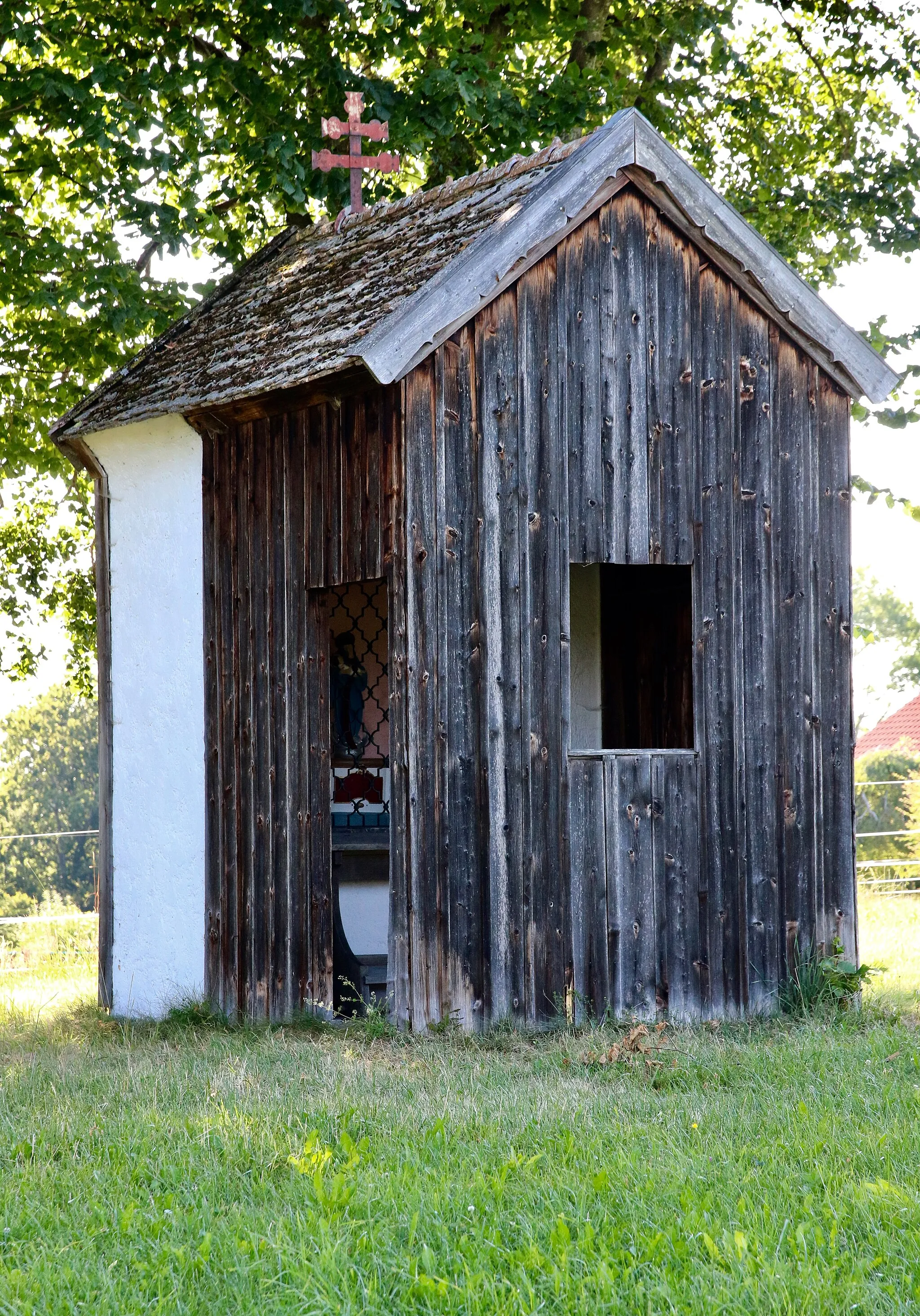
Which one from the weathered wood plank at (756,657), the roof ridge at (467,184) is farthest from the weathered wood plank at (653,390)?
the roof ridge at (467,184)

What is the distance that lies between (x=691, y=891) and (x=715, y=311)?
385cm

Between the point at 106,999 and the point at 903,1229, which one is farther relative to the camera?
the point at 106,999

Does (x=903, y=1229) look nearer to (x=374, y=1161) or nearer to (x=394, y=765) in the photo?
(x=374, y=1161)

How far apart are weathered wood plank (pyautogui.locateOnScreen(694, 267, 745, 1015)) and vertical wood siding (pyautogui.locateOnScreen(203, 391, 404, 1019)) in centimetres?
222

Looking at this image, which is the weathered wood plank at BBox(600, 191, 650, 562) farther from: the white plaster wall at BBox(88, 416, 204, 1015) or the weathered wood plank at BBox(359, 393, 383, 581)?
the white plaster wall at BBox(88, 416, 204, 1015)

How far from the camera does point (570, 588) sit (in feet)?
40.3

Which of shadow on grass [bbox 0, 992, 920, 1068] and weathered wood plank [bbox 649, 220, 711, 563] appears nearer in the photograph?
shadow on grass [bbox 0, 992, 920, 1068]

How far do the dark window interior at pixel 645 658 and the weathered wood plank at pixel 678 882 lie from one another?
2.15m

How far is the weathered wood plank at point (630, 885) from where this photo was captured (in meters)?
9.07

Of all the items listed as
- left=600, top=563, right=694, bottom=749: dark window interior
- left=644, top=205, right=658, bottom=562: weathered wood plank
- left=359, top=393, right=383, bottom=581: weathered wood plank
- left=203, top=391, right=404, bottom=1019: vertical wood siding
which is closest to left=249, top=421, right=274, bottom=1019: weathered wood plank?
left=203, top=391, right=404, bottom=1019: vertical wood siding

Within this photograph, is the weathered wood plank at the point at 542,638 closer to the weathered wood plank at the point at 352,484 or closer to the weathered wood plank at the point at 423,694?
the weathered wood plank at the point at 423,694

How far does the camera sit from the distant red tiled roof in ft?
163

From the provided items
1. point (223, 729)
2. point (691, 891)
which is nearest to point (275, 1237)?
point (691, 891)

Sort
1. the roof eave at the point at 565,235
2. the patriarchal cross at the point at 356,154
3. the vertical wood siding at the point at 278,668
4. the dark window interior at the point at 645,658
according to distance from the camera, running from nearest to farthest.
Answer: the roof eave at the point at 565,235 → the vertical wood siding at the point at 278,668 → the patriarchal cross at the point at 356,154 → the dark window interior at the point at 645,658
